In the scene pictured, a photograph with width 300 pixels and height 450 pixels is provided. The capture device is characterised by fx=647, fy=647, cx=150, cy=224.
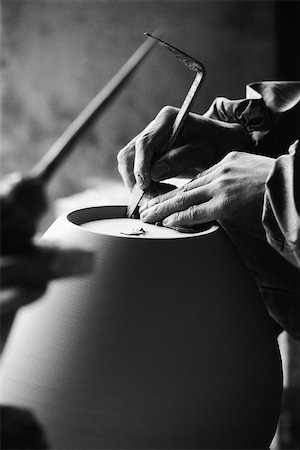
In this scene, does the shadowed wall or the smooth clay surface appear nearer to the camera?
the smooth clay surface

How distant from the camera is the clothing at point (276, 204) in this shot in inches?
22.1

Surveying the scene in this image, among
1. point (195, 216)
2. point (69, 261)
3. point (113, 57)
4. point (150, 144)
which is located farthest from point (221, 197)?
point (113, 57)

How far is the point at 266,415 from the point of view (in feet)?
1.90

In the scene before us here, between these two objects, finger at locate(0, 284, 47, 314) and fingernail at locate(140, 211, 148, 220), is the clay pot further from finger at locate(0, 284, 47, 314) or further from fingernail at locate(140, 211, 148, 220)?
finger at locate(0, 284, 47, 314)

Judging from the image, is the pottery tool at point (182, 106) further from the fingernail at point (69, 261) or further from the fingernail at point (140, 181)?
the fingernail at point (69, 261)

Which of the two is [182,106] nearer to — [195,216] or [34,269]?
[195,216]

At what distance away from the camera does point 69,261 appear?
345 mm

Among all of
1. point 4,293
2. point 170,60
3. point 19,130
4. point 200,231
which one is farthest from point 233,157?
point 19,130

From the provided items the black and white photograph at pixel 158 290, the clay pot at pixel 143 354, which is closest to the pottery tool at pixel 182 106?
the black and white photograph at pixel 158 290

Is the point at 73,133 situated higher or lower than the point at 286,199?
higher

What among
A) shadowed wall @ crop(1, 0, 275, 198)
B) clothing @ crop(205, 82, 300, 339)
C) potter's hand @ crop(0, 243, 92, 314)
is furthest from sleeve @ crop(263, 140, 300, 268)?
shadowed wall @ crop(1, 0, 275, 198)

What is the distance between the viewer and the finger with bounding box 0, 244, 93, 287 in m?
0.34

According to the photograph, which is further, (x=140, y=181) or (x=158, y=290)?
(x=140, y=181)

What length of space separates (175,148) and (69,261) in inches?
16.2
